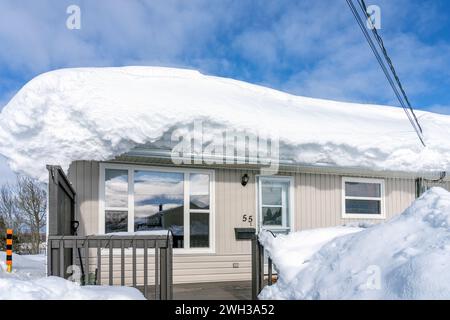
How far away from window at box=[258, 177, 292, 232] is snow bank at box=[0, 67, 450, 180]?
0.90 metres

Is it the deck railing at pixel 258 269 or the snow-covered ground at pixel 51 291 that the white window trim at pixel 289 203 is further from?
the snow-covered ground at pixel 51 291

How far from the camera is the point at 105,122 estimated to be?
6.04 metres

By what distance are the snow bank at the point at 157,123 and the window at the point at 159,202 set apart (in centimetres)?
88

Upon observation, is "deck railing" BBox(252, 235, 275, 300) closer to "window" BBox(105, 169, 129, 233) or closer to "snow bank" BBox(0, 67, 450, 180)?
"snow bank" BBox(0, 67, 450, 180)

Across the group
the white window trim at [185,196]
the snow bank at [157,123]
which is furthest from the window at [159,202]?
the snow bank at [157,123]

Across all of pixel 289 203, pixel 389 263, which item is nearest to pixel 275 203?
pixel 289 203

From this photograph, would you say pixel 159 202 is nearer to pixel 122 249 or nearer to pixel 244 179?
pixel 244 179

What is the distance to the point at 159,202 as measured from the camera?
7340 millimetres

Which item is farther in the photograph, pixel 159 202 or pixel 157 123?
pixel 159 202

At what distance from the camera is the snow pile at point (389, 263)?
2.71 metres

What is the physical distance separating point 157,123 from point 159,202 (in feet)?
5.52

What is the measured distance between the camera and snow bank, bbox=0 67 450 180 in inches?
237

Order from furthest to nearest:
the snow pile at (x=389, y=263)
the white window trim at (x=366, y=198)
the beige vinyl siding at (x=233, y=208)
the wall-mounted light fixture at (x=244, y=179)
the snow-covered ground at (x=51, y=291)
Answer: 1. the white window trim at (x=366, y=198)
2. the wall-mounted light fixture at (x=244, y=179)
3. the beige vinyl siding at (x=233, y=208)
4. the snow pile at (x=389, y=263)
5. the snow-covered ground at (x=51, y=291)

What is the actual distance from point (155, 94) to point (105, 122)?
116cm
